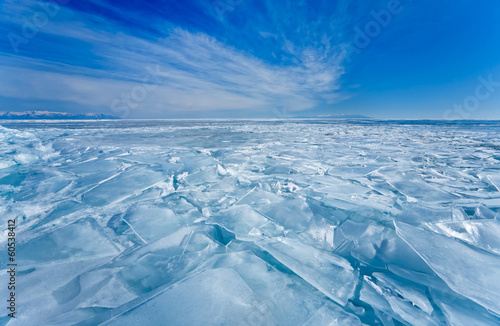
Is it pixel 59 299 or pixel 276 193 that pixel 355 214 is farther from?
pixel 59 299

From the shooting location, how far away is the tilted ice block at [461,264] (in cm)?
99

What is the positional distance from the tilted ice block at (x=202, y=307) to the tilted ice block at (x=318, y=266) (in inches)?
13.8

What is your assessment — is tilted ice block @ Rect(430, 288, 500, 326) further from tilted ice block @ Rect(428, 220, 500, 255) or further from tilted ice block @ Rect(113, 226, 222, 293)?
tilted ice block @ Rect(113, 226, 222, 293)

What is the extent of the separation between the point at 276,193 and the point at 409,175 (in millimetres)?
2148

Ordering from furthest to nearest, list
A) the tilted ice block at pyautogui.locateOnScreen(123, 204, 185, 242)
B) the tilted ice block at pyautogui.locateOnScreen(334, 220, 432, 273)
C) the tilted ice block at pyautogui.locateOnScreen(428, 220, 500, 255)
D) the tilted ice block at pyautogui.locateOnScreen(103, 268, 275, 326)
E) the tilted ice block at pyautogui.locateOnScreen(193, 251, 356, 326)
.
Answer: the tilted ice block at pyautogui.locateOnScreen(123, 204, 185, 242) → the tilted ice block at pyautogui.locateOnScreen(428, 220, 500, 255) → the tilted ice block at pyautogui.locateOnScreen(334, 220, 432, 273) → the tilted ice block at pyautogui.locateOnScreen(193, 251, 356, 326) → the tilted ice block at pyautogui.locateOnScreen(103, 268, 275, 326)

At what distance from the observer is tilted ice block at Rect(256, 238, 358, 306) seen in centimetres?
106

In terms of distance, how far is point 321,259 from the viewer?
1.29 metres

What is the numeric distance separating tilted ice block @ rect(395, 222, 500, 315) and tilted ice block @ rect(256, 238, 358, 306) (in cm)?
45

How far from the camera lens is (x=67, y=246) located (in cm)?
143

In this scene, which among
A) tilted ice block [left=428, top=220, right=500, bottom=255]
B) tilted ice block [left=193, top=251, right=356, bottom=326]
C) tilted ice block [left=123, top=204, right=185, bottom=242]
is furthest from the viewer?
tilted ice block [left=123, top=204, right=185, bottom=242]

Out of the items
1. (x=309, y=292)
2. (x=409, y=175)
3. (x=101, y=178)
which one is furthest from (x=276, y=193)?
(x=101, y=178)

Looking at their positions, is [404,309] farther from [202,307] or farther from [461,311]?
[202,307]

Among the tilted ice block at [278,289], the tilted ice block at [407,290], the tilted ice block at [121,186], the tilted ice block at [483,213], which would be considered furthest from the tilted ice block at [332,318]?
the tilted ice block at [121,186]

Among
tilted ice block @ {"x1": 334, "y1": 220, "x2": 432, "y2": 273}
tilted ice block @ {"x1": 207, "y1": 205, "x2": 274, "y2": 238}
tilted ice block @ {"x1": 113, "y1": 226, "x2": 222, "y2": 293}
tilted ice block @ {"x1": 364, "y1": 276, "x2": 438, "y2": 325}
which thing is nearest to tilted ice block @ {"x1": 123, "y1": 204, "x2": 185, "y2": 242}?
tilted ice block @ {"x1": 113, "y1": 226, "x2": 222, "y2": 293}
